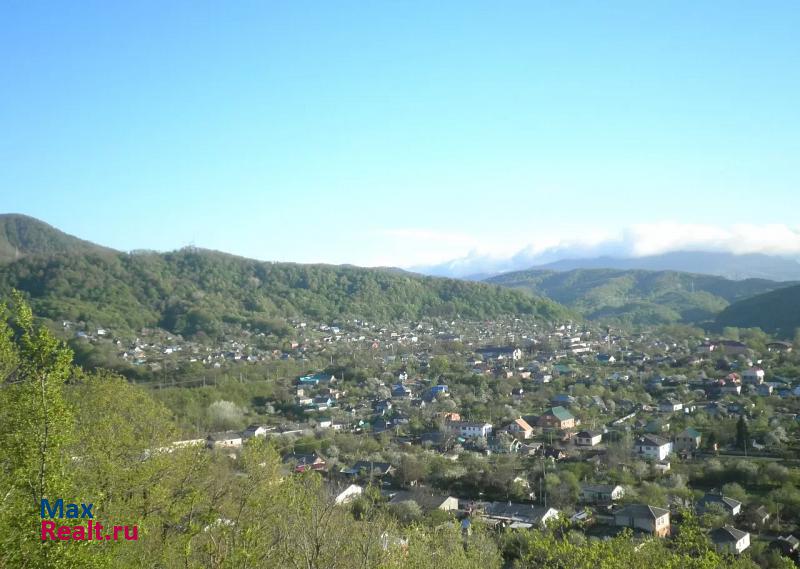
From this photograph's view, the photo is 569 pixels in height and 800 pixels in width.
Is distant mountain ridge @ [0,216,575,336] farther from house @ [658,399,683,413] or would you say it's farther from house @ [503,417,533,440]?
house @ [658,399,683,413]

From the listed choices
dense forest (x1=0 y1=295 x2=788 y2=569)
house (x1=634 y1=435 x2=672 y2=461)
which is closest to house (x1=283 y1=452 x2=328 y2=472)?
dense forest (x1=0 y1=295 x2=788 y2=569)

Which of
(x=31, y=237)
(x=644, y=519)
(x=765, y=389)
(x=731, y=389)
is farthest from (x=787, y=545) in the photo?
(x=31, y=237)

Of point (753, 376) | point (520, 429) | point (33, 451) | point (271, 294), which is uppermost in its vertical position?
point (33, 451)

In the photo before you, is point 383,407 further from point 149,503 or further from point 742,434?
point 149,503

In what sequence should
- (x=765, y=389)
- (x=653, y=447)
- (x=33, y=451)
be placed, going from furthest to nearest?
(x=765, y=389)
(x=653, y=447)
(x=33, y=451)

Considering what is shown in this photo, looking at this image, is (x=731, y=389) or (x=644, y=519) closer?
(x=644, y=519)

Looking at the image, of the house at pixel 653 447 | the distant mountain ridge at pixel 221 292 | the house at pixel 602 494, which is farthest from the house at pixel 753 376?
the distant mountain ridge at pixel 221 292

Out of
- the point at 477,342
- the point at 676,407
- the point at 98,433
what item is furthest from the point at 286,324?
the point at 98,433
